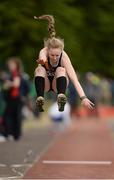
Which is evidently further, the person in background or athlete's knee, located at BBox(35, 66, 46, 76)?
the person in background

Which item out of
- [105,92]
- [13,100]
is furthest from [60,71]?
[105,92]

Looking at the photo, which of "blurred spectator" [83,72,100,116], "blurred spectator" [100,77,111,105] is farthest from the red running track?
"blurred spectator" [100,77,111,105]

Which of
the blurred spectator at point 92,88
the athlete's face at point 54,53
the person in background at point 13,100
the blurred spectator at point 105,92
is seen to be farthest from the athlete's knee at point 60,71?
the blurred spectator at point 105,92

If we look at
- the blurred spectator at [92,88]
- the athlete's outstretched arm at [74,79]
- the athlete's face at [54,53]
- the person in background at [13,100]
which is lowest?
the blurred spectator at [92,88]

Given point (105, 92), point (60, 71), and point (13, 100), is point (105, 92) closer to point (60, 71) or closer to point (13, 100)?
point (13, 100)

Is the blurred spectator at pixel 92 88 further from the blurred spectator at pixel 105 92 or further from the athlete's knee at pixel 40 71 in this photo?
the athlete's knee at pixel 40 71

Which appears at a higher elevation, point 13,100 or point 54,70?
point 54,70

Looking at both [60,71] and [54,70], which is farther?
[54,70]

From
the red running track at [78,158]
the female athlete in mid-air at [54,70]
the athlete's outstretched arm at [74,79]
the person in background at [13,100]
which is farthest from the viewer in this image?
the person in background at [13,100]

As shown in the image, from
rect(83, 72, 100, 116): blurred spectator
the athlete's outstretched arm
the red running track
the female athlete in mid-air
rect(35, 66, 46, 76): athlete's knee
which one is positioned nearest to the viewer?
the athlete's outstretched arm

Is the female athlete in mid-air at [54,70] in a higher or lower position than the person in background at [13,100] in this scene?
higher

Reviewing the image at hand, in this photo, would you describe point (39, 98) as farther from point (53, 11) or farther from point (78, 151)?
point (78, 151)

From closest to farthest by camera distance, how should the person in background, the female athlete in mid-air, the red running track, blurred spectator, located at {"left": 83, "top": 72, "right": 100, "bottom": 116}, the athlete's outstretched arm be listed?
the athlete's outstretched arm → the female athlete in mid-air → the red running track → the person in background → blurred spectator, located at {"left": 83, "top": 72, "right": 100, "bottom": 116}

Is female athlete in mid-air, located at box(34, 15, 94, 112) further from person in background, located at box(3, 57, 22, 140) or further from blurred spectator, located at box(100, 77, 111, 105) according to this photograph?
blurred spectator, located at box(100, 77, 111, 105)
